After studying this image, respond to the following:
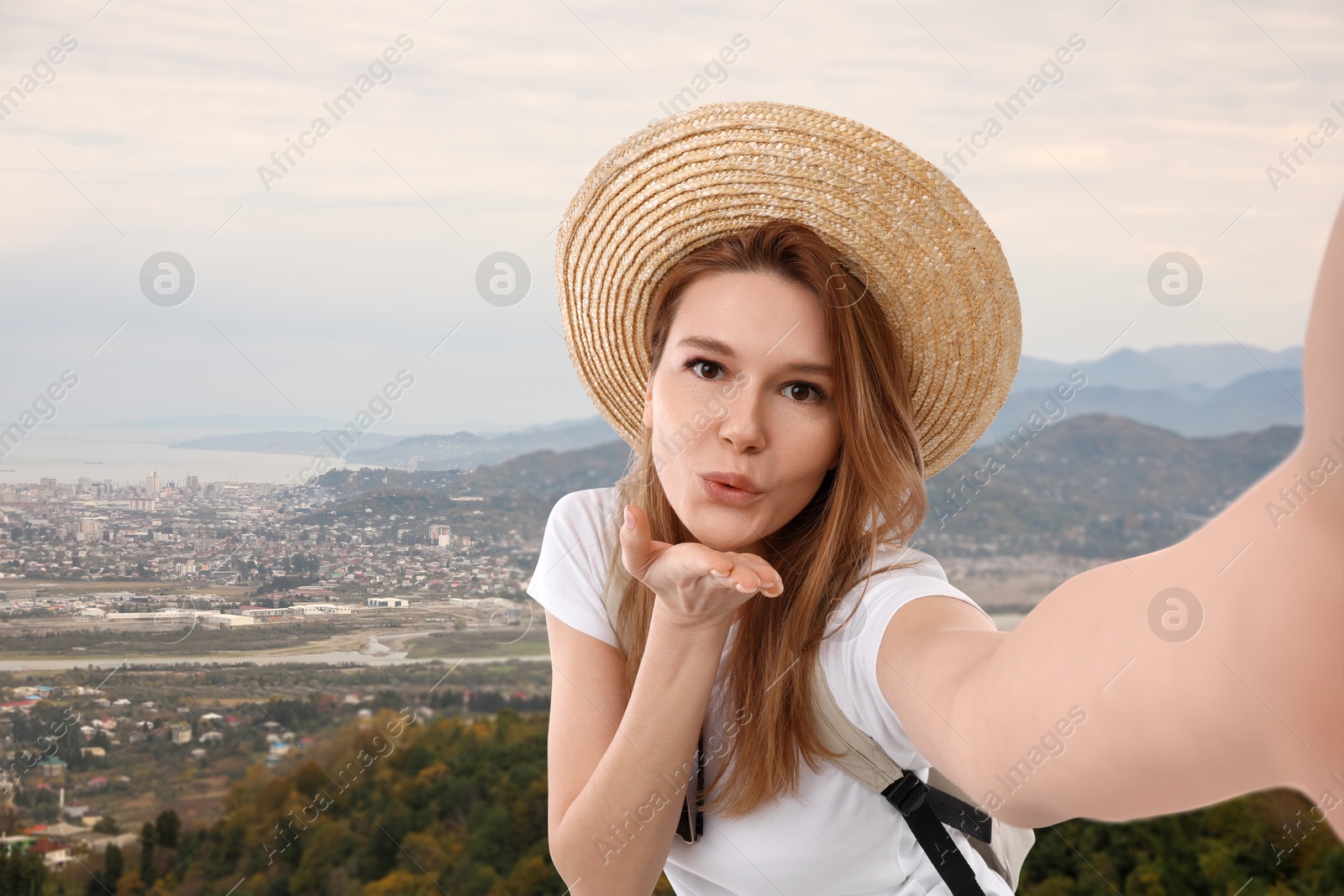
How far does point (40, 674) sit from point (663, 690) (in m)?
2.67

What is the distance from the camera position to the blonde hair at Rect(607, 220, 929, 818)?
116cm

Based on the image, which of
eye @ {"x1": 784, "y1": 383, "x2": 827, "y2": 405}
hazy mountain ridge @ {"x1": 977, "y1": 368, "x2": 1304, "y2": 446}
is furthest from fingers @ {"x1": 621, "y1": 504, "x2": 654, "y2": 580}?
hazy mountain ridge @ {"x1": 977, "y1": 368, "x2": 1304, "y2": 446}

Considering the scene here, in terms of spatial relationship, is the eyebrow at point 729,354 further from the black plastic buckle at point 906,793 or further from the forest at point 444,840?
the forest at point 444,840

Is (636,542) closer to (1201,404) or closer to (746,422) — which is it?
(746,422)

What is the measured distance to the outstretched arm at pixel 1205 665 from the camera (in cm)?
39

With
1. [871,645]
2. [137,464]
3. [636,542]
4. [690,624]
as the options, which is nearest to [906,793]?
[871,645]

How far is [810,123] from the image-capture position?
1.22 m

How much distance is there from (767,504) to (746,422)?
0.11 m

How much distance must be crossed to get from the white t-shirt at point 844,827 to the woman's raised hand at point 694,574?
5.6 inches

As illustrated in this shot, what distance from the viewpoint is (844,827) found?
117 centimetres

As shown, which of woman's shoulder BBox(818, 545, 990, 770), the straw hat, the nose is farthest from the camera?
the straw hat

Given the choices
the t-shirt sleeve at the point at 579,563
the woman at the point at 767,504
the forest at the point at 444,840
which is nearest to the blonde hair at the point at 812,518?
the woman at the point at 767,504

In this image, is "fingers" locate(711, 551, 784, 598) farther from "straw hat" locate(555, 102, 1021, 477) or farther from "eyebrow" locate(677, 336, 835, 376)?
"straw hat" locate(555, 102, 1021, 477)

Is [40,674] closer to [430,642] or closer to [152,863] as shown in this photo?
[152,863]
